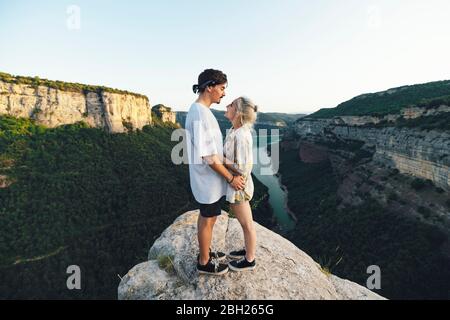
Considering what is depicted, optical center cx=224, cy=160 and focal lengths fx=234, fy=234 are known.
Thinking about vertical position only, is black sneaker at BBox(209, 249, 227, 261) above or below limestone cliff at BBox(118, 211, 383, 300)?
above

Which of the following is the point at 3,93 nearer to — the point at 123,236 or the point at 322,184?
the point at 123,236

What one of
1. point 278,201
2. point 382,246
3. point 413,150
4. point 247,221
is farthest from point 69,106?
point 413,150

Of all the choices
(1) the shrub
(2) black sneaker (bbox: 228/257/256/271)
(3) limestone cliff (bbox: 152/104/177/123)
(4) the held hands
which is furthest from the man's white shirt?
(3) limestone cliff (bbox: 152/104/177/123)

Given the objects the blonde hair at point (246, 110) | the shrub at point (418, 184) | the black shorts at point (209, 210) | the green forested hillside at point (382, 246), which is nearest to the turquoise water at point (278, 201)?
the green forested hillside at point (382, 246)

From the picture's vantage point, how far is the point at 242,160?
386 cm

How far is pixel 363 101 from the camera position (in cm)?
8181

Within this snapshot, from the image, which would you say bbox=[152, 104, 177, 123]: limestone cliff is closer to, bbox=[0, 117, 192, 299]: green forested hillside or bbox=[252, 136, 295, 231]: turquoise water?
bbox=[0, 117, 192, 299]: green forested hillside

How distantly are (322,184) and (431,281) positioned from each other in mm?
35400

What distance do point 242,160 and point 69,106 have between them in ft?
199

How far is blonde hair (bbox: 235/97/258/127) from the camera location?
394 cm

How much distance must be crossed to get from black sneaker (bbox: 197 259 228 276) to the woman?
0.16 metres

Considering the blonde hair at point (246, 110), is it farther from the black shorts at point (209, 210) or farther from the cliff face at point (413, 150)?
the cliff face at point (413, 150)
